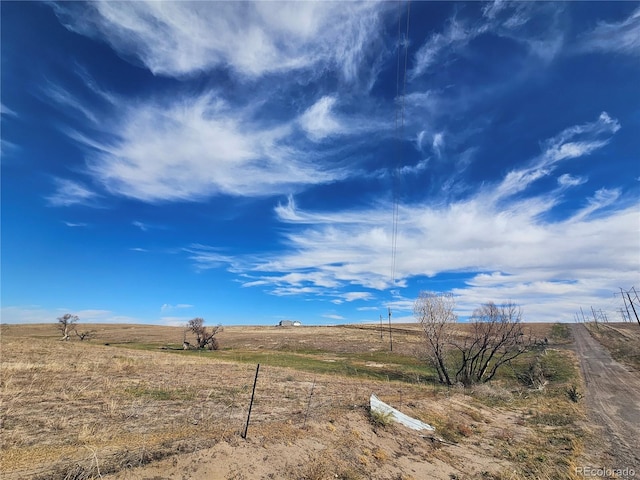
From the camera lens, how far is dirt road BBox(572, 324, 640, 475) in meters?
14.2

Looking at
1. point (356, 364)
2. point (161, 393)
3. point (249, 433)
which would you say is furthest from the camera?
point (356, 364)

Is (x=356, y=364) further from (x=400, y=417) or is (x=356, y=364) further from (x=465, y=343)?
(x=400, y=417)

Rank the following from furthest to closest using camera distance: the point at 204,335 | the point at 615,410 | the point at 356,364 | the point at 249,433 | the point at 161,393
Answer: the point at 204,335 → the point at 356,364 → the point at 615,410 → the point at 161,393 → the point at 249,433

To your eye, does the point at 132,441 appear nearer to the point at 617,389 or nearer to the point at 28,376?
the point at 28,376

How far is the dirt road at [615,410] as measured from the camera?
561 inches

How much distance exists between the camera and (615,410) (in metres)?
23.4

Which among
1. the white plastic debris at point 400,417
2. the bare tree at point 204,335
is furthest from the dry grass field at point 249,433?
the bare tree at point 204,335

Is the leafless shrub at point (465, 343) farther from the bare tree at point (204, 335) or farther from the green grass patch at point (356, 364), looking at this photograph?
the bare tree at point (204, 335)

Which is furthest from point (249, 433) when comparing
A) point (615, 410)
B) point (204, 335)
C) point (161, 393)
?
point (204, 335)

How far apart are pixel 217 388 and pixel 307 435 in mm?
12379

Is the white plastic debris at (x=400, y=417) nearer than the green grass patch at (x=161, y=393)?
Yes

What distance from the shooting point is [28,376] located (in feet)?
70.3

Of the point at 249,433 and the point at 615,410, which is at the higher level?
the point at 249,433

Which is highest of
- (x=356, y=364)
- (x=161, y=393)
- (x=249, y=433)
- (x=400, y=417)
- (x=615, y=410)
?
(x=356, y=364)
